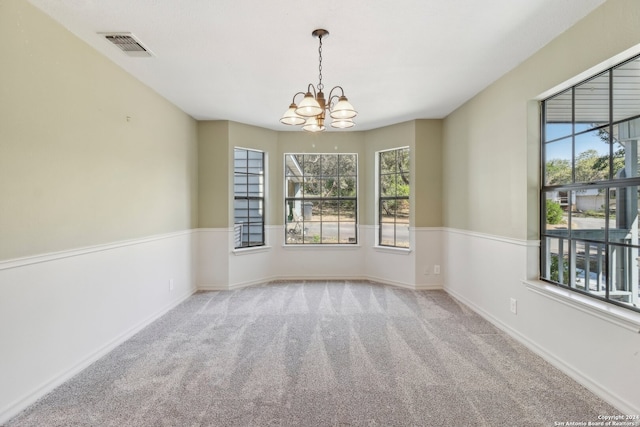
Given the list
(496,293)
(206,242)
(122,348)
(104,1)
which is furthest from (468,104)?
(122,348)

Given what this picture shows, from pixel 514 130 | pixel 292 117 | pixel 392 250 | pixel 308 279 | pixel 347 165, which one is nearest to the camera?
pixel 292 117

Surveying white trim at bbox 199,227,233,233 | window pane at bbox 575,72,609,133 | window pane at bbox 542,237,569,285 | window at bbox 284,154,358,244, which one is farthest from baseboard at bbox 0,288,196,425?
window pane at bbox 575,72,609,133

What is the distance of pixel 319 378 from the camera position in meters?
2.24

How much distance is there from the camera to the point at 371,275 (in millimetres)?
5137

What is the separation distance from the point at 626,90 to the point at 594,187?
652 mm

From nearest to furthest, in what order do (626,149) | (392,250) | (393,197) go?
(626,149) → (392,250) → (393,197)

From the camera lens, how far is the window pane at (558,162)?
2500 mm

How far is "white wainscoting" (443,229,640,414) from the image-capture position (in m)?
1.89

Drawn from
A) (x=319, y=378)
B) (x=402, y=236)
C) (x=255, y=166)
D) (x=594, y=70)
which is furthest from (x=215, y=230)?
(x=594, y=70)

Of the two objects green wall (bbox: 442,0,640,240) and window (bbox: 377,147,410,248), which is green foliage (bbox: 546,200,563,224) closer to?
green wall (bbox: 442,0,640,240)

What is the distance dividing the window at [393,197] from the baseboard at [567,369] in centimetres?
173

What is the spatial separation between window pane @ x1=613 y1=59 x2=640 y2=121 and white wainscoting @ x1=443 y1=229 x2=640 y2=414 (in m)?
1.20

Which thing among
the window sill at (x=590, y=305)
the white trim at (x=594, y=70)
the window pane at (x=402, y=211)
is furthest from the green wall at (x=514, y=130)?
the window pane at (x=402, y=211)

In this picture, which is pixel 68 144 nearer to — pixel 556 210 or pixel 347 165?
pixel 347 165
